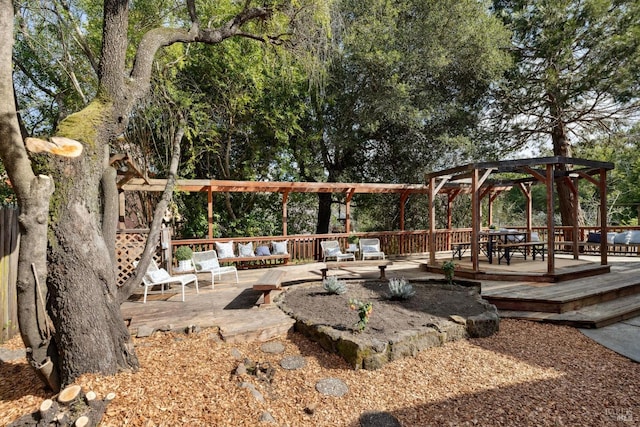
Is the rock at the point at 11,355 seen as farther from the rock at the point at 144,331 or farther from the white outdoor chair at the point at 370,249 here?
the white outdoor chair at the point at 370,249

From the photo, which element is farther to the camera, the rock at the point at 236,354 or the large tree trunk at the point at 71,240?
the rock at the point at 236,354

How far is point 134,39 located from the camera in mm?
6887

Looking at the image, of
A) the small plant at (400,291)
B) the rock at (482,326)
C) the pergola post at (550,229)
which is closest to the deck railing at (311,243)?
the pergola post at (550,229)

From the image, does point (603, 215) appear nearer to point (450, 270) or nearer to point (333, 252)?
point (450, 270)

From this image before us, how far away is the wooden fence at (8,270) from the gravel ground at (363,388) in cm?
23

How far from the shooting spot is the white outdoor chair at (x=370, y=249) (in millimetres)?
8578

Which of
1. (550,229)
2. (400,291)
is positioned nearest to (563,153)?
(550,229)

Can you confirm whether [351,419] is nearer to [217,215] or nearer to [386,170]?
[217,215]

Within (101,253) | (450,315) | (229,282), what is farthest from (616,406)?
(229,282)

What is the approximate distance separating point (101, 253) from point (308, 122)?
1009 cm

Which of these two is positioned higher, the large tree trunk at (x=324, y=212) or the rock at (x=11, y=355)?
the large tree trunk at (x=324, y=212)

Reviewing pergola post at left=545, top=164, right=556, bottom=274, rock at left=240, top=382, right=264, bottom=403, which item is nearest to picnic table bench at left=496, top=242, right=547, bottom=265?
pergola post at left=545, top=164, right=556, bottom=274

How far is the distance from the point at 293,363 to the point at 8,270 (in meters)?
3.46

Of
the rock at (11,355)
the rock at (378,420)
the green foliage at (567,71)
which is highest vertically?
the green foliage at (567,71)
